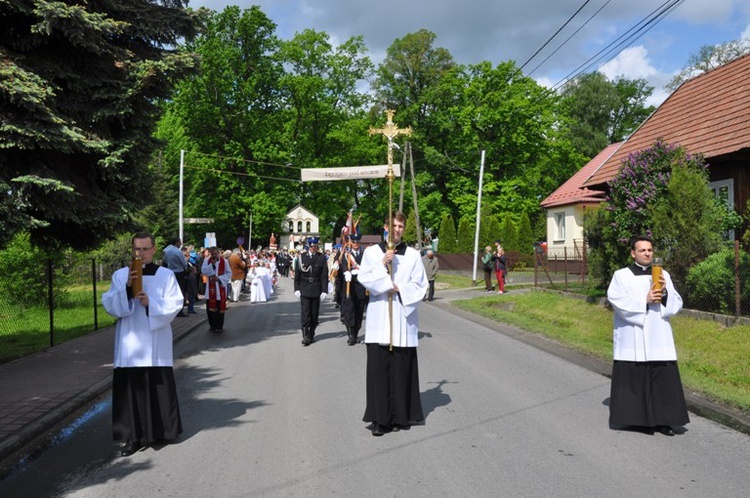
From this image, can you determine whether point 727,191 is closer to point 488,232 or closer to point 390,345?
point 390,345

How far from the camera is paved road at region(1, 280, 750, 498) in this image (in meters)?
4.78

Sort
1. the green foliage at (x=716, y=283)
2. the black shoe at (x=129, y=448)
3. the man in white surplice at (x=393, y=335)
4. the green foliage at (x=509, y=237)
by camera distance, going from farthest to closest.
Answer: the green foliage at (x=509, y=237) < the green foliage at (x=716, y=283) < the man in white surplice at (x=393, y=335) < the black shoe at (x=129, y=448)

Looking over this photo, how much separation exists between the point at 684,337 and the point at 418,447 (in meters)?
7.44

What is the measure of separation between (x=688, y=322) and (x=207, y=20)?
10009mm

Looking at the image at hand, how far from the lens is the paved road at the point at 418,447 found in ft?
15.7

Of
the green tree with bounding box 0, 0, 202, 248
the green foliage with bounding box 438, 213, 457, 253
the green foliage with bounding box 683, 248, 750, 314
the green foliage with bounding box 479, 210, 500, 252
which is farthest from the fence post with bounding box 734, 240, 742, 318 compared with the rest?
the green foliage with bounding box 438, 213, 457, 253

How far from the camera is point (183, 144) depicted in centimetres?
4444

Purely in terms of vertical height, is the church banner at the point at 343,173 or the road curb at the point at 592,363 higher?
the church banner at the point at 343,173

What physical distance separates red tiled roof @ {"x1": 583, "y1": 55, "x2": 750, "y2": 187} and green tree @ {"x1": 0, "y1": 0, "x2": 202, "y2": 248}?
1158cm

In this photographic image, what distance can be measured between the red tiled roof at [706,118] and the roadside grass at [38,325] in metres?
14.0

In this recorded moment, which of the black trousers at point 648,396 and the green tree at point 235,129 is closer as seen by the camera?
the black trousers at point 648,396

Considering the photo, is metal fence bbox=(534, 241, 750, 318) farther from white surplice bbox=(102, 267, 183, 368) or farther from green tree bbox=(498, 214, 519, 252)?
green tree bbox=(498, 214, 519, 252)

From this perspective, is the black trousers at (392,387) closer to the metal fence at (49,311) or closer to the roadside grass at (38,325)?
the roadside grass at (38,325)

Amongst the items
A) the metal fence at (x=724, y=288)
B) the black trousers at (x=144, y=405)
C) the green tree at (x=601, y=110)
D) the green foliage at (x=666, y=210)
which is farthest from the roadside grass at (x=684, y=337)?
the green tree at (x=601, y=110)
